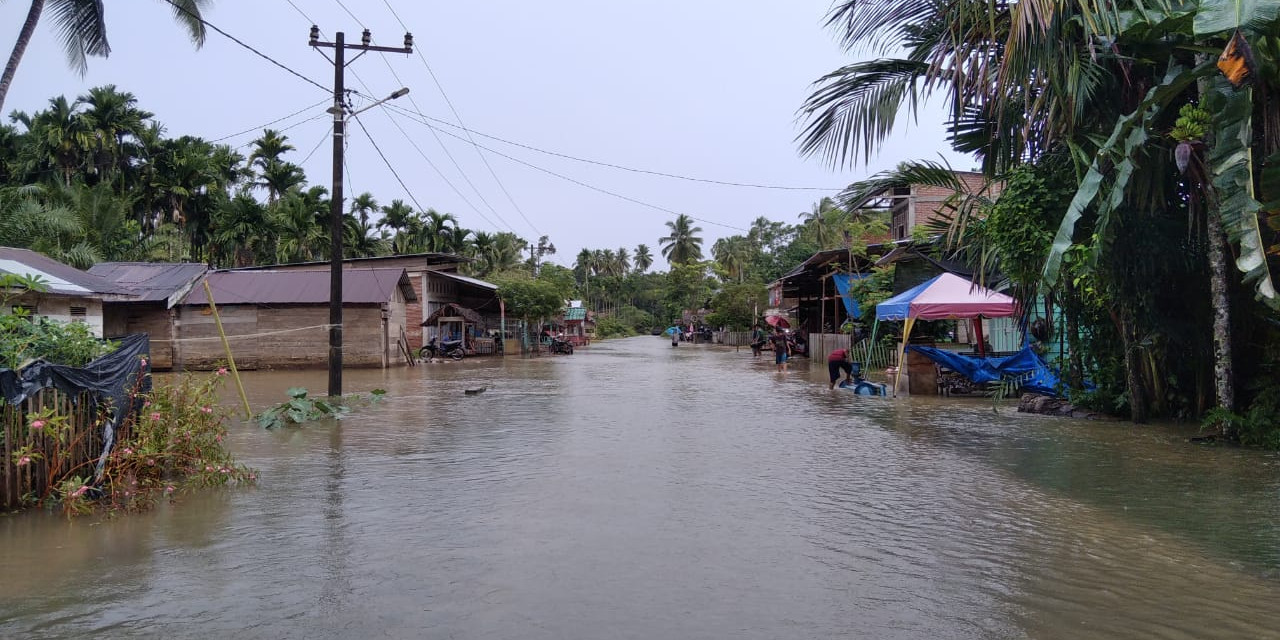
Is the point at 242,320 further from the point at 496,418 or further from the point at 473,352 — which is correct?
the point at 496,418

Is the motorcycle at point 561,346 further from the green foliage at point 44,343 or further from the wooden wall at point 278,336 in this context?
the green foliage at point 44,343

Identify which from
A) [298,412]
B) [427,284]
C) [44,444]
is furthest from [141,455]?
[427,284]

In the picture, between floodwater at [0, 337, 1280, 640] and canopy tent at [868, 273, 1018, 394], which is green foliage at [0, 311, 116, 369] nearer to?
floodwater at [0, 337, 1280, 640]

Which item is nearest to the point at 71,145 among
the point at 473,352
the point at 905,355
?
the point at 473,352

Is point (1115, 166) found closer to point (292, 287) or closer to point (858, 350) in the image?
point (858, 350)

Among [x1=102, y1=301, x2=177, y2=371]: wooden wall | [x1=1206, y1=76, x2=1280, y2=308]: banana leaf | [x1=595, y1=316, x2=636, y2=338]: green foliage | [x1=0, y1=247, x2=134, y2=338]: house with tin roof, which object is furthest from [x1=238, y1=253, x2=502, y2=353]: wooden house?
[x1=595, y1=316, x2=636, y2=338]: green foliage

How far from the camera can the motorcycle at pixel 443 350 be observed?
1361 inches

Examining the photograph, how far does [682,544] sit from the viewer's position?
596 centimetres

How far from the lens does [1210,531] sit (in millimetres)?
6238

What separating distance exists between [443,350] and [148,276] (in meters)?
12.1

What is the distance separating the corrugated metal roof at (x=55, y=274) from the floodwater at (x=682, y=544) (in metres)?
9.08

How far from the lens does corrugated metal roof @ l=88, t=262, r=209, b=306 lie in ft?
83.3

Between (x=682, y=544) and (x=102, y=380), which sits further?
(x=102, y=380)

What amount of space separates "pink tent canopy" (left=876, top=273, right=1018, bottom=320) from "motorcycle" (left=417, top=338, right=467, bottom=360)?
72.8 ft
